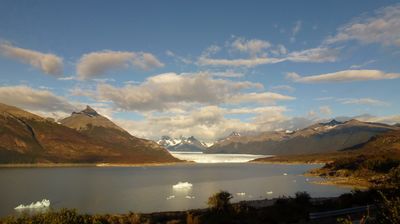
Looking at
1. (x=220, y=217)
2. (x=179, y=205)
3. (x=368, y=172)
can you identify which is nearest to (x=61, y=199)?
(x=179, y=205)

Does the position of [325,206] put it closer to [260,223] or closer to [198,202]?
[260,223]

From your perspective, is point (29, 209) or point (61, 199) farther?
point (61, 199)

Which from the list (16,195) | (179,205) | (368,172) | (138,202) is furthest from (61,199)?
(368,172)

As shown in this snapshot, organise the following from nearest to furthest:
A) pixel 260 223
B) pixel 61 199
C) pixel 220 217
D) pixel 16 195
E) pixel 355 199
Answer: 1. pixel 260 223
2. pixel 220 217
3. pixel 355 199
4. pixel 61 199
5. pixel 16 195

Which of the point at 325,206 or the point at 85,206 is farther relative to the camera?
the point at 85,206

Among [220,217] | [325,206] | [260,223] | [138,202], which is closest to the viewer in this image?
[260,223]

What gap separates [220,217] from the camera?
3947 cm

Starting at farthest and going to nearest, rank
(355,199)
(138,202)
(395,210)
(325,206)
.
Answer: (138,202) < (355,199) < (325,206) < (395,210)

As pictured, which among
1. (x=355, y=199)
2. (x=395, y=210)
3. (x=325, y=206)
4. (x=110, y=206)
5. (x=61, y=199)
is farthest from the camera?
(x=61, y=199)

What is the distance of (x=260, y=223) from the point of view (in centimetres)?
3566

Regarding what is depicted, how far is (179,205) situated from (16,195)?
160ft

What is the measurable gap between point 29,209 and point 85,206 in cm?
1050

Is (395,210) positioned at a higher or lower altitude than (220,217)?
higher

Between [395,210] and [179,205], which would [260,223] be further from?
[179,205]
